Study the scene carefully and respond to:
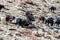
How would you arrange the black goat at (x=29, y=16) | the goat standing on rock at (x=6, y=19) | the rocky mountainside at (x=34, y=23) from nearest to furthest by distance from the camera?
1. the rocky mountainside at (x=34, y=23)
2. the goat standing on rock at (x=6, y=19)
3. the black goat at (x=29, y=16)

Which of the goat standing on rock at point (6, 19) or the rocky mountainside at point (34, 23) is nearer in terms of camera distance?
the rocky mountainside at point (34, 23)

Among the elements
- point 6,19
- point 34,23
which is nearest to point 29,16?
point 34,23

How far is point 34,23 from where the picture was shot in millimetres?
5055

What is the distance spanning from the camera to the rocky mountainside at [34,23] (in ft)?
15.0

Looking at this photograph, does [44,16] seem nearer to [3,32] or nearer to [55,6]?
[55,6]

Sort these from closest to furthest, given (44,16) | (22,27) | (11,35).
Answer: (11,35) < (22,27) < (44,16)

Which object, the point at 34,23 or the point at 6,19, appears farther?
the point at 34,23

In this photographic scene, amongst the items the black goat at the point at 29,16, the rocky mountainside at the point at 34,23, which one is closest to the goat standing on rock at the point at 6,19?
the rocky mountainside at the point at 34,23

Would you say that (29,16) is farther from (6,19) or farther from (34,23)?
(6,19)

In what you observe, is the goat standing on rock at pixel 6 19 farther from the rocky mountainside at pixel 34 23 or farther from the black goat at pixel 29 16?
the black goat at pixel 29 16

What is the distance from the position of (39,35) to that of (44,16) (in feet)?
2.45

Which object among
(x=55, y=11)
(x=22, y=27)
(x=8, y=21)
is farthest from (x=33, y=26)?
(x=55, y=11)

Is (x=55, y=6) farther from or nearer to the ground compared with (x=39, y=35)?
farther from the ground

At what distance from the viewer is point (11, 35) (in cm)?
453
